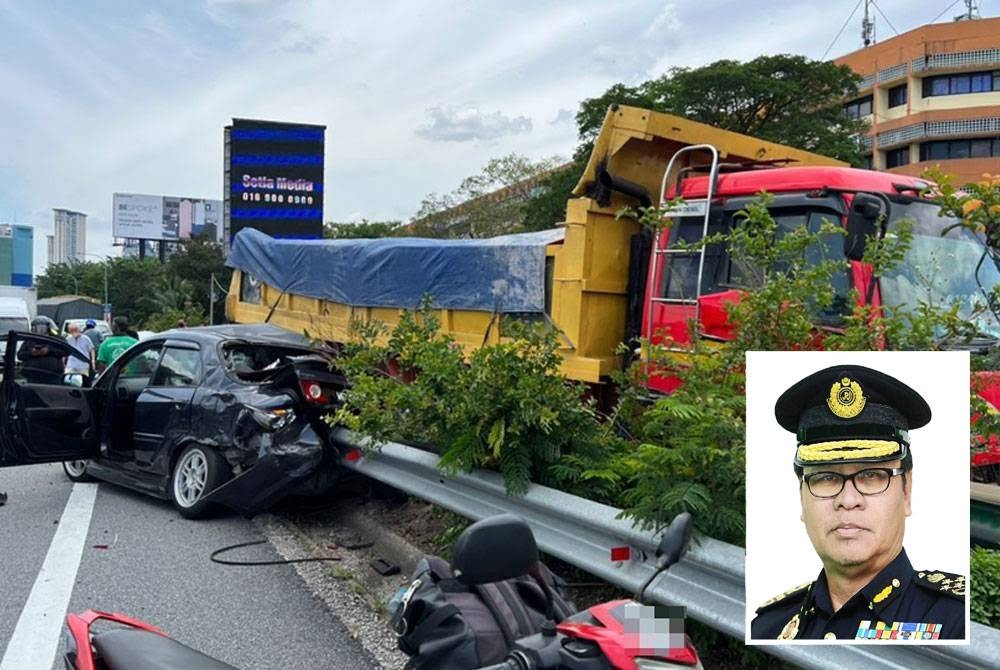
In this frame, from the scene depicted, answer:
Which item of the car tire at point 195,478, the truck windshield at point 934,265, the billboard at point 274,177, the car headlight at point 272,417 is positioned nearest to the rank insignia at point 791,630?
the truck windshield at point 934,265

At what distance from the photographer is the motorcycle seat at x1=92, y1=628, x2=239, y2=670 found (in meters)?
2.32

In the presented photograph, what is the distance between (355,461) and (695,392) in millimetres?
3307

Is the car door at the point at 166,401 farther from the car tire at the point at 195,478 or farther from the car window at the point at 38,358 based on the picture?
the car window at the point at 38,358

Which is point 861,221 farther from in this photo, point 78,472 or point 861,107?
point 861,107

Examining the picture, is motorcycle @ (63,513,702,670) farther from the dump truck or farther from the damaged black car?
the damaged black car

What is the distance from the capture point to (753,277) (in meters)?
3.81

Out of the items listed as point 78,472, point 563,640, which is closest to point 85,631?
point 563,640

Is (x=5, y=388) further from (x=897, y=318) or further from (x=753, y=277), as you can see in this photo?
(x=897, y=318)

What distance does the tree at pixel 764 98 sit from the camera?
1307 inches

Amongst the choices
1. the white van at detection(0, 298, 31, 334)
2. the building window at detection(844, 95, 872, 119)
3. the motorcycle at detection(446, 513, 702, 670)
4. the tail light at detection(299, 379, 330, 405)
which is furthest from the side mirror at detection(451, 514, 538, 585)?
the building window at detection(844, 95, 872, 119)

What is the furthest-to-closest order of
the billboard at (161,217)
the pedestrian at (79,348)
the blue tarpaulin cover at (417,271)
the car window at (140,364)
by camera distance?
1. the billboard at (161,217)
2. the pedestrian at (79,348)
3. the car window at (140,364)
4. the blue tarpaulin cover at (417,271)

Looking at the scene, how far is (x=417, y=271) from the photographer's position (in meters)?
8.34

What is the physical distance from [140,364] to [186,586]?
11.4ft

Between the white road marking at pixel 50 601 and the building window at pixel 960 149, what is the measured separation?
2170 inches
